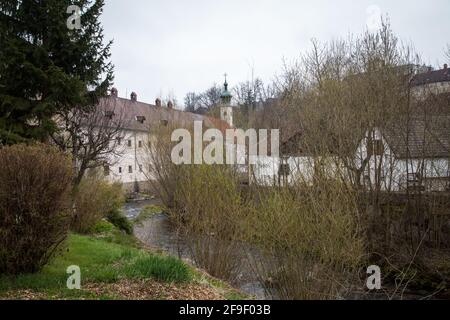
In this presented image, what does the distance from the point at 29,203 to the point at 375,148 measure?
38.7ft

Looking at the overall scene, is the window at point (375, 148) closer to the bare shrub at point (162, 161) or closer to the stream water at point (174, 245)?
the stream water at point (174, 245)

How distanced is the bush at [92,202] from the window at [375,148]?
10.2 meters

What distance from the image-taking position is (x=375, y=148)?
47.0 feet

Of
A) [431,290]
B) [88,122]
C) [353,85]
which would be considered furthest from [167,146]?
[431,290]

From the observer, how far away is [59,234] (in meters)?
6.64

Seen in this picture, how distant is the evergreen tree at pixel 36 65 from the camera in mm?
11297

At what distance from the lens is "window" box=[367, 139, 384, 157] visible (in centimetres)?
1427

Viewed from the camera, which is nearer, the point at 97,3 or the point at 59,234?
the point at 59,234

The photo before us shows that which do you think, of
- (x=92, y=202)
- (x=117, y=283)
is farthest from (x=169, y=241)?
(x=117, y=283)

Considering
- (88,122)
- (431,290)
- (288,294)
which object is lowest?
(431,290)

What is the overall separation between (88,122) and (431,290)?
46.4 ft

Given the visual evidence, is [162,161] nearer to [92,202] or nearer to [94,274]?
[92,202]
